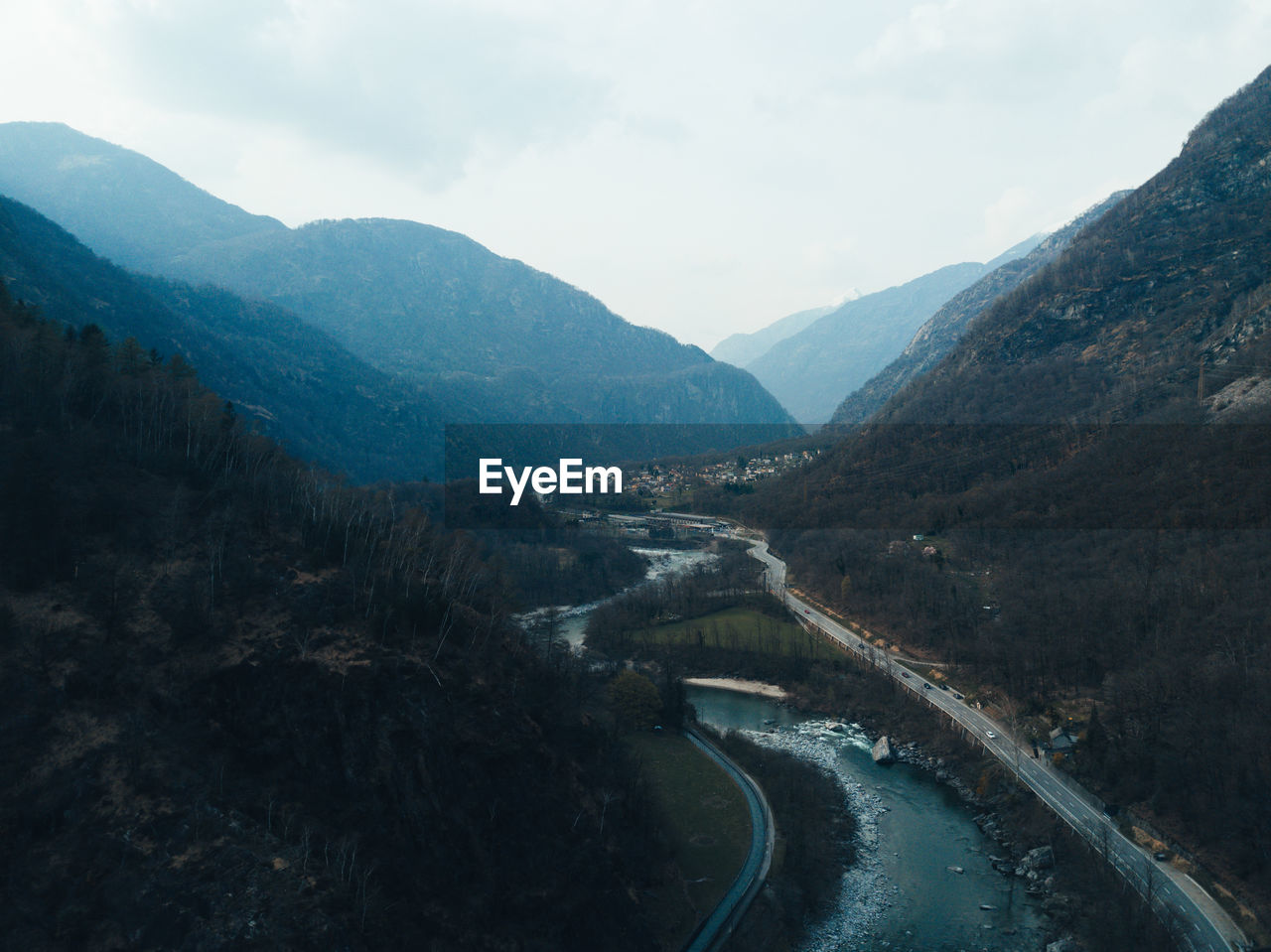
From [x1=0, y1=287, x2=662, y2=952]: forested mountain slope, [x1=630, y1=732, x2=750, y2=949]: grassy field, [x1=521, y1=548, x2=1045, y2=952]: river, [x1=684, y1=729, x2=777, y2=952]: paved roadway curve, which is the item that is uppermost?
[x1=0, y1=287, x2=662, y2=952]: forested mountain slope

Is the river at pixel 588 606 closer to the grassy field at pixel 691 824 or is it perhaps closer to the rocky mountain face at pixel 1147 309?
the grassy field at pixel 691 824

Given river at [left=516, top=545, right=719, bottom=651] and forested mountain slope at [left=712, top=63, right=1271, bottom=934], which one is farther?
river at [left=516, top=545, right=719, bottom=651]

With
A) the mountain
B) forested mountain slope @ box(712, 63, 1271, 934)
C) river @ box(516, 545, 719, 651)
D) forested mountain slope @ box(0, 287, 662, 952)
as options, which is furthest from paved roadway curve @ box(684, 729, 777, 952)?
the mountain

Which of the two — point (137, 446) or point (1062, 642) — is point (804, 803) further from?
point (137, 446)

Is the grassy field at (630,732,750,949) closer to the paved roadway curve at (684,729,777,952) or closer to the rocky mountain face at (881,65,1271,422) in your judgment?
the paved roadway curve at (684,729,777,952)

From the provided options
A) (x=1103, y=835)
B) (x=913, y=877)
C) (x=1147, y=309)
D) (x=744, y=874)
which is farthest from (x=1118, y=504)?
(x=1147, y=309)

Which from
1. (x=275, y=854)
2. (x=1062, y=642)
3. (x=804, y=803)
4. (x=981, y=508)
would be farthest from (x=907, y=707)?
(x=275, y=854)

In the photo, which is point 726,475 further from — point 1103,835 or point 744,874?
point 744,874
